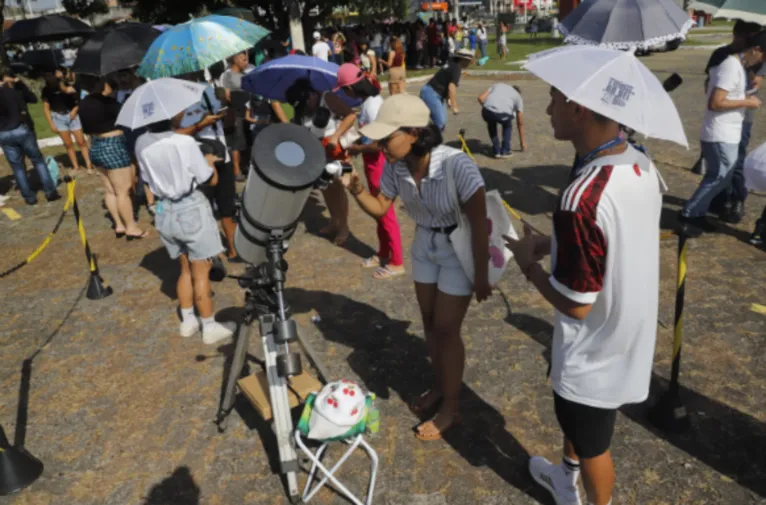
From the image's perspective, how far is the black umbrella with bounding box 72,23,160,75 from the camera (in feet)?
21.4

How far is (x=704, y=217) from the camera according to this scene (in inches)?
237

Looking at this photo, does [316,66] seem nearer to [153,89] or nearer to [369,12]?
[153,89]

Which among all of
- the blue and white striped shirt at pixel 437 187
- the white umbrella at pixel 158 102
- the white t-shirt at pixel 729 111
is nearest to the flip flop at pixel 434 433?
the blue and white striped shirt at pixel 437 187

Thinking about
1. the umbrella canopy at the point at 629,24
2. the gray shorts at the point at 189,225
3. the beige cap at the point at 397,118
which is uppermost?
the umbrella canopy at the point at 629,24

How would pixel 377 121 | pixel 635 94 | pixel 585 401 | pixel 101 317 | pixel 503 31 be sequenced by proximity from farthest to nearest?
pixel 503 31, pixel 101 317, pixel 377 121, pixel 585 401, pixel 635 94

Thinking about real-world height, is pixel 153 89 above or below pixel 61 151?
above

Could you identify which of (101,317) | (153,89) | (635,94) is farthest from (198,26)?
(635,94)

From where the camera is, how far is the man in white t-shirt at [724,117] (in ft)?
17.4

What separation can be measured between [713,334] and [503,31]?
71.0 feet

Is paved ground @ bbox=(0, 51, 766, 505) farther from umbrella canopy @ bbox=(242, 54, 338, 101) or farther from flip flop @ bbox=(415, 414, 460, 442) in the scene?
umbrella canopy @ bbox=(242, 54, 338, 101)

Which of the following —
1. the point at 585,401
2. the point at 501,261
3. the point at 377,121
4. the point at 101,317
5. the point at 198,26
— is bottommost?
the point at 101,317

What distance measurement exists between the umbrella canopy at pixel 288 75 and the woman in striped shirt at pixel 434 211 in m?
3.10

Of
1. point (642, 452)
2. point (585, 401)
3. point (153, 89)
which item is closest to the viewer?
point (585, 401)

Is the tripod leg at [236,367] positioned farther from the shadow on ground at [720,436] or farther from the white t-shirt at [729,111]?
the white t-shirt at [729,111]
